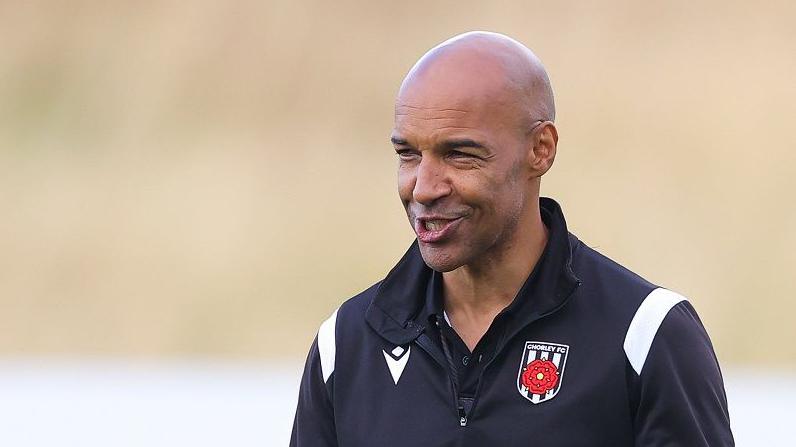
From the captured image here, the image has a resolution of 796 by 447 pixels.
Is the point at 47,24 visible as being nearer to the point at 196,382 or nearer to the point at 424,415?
the point at 196,382

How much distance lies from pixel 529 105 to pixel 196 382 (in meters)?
4.56

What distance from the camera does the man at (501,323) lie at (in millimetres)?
2115

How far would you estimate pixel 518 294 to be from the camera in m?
2.25

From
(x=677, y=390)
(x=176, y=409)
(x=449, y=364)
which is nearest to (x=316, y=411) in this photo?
(x=449, y=364)

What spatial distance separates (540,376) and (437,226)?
0.27 metres

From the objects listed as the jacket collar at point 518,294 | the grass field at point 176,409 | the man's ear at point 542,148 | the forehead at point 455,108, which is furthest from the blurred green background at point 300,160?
the forehead at point 455,108

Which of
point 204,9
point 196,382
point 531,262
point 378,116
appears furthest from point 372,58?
point 531,262

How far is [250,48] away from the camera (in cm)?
1402

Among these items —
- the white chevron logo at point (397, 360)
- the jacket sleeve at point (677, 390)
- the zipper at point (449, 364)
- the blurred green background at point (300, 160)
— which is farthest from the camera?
the blurred green background at point (300, 160)

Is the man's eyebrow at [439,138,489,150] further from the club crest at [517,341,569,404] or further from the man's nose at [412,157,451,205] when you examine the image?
the club crest at [517,341,569,404]

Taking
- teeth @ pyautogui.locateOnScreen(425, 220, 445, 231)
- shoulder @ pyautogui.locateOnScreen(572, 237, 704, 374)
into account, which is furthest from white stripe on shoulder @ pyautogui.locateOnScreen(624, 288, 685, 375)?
teeth @ pyautogui.locateOnScreen(425, 220, 445, 231)

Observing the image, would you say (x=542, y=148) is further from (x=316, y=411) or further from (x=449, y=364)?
(x=316, y=411)

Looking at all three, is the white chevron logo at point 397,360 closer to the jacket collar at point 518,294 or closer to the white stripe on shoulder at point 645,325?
the jacket collar at point 518,294

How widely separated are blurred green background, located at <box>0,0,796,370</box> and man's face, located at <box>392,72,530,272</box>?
23.8ft
